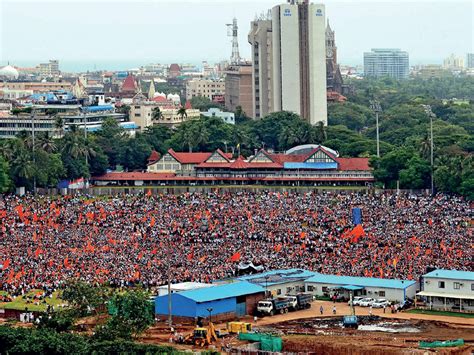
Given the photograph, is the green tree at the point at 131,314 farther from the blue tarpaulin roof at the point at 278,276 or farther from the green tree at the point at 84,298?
the blue tarpaulin roof at the point at 278,276

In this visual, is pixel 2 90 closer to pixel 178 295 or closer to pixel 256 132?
pixel 256 132

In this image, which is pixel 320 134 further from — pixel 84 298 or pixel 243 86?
pixel 84 298

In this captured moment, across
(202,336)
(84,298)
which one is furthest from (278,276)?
(202,336)

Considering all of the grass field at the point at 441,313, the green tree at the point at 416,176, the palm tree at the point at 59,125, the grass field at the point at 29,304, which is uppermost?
the palm tree at the point at 59,125

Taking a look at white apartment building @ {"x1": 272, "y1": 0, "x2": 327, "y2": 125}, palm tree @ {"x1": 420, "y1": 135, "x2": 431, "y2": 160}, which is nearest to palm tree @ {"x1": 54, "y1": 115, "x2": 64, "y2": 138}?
palm tree @ {"x1": 420, "y1": 135, "x2": 431, "y2": 160}

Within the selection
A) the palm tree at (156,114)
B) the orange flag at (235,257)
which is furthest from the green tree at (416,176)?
the palm tree at (156,114)
